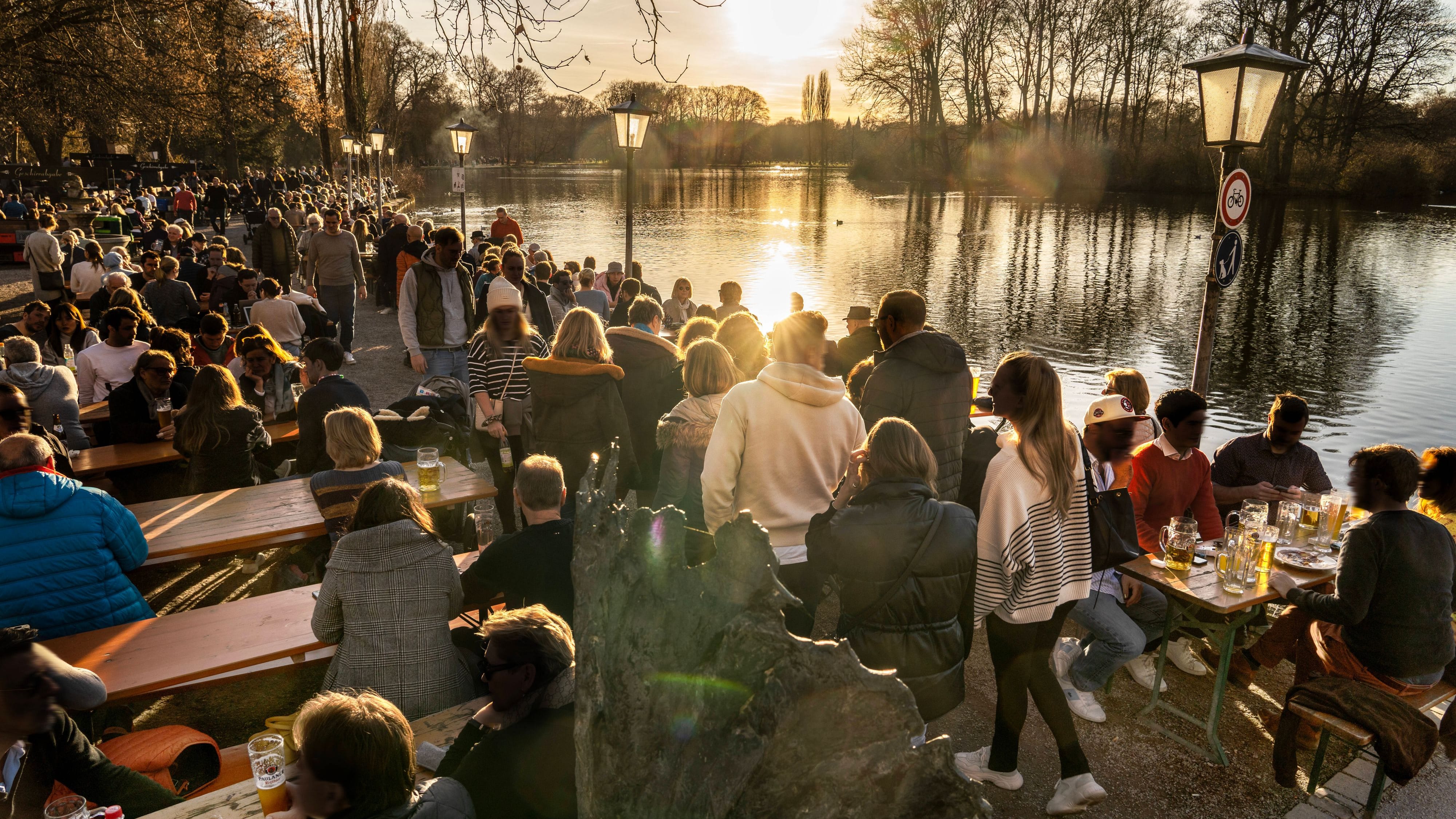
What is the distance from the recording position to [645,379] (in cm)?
570

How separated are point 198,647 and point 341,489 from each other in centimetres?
100

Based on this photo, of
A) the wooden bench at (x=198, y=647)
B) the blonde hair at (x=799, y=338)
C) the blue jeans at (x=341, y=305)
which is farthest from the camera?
the blue jeans at (x=341, y=305)

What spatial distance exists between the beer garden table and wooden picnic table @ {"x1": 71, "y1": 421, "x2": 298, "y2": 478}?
18.9ft

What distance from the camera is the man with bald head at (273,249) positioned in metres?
11.6

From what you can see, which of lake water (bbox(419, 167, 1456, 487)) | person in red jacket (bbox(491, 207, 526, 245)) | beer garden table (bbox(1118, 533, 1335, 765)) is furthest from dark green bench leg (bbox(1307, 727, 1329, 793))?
person in red jacket (bbox(491, 207, 526, 245))

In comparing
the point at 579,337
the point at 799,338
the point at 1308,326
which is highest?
the point at 799,338

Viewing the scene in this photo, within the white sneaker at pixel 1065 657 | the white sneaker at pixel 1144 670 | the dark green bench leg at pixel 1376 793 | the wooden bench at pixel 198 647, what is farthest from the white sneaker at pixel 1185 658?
the wooden bench at pixel 198 647

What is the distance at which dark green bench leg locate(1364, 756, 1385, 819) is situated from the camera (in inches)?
135

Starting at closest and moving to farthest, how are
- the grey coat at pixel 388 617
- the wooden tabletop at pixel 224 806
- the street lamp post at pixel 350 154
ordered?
1. the wooden tabletop at pixel 224 806
2. the grey coat at pixel 388 617
3. the street lamp post at pixel 350 154

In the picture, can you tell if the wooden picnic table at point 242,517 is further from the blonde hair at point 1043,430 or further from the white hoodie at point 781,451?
the blonde hair at point 1043,430

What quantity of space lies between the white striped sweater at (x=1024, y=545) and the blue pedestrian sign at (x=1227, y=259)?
11.5 feet

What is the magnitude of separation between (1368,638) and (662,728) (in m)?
3.91

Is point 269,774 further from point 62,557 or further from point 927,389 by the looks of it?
point 927,389

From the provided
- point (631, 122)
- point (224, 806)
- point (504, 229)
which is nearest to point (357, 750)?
point (224, 806)
